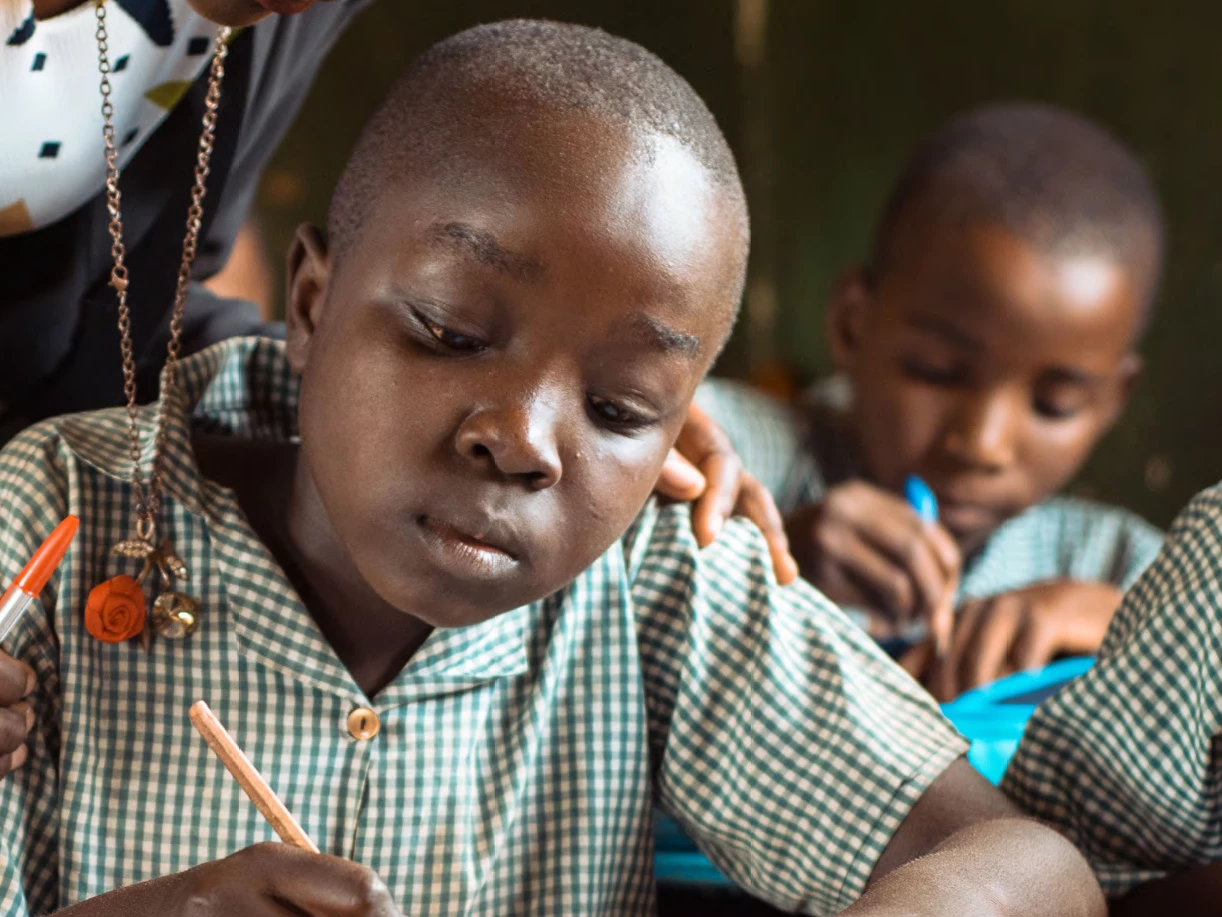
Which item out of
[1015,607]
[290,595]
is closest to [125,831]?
[290,595]

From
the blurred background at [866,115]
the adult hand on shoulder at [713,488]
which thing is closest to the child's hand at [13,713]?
the adult hand on shoulder at [713,488]

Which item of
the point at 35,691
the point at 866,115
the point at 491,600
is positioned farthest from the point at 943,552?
the point at 866,115

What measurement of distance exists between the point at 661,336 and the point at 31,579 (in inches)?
11.9

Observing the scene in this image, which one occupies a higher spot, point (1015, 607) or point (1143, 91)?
point (1143, 91)

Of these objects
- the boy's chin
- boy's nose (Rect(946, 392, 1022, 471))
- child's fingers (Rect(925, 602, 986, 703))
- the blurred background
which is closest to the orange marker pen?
the boy's chin

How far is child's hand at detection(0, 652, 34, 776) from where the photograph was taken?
0.70 m

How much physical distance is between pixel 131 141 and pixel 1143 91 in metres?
1.32

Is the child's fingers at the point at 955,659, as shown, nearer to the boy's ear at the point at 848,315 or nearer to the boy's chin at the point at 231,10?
the boy's ear at the point at 848,315

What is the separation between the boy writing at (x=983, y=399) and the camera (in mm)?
1272

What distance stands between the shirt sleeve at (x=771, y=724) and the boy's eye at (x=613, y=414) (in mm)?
142

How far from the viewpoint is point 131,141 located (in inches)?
35.4

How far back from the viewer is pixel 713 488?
2.92 feet

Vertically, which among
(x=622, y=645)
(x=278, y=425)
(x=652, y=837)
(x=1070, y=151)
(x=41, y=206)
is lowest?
(x=652, y=837)

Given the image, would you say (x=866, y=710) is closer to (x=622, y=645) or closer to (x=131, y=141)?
(x=622, y=645)
